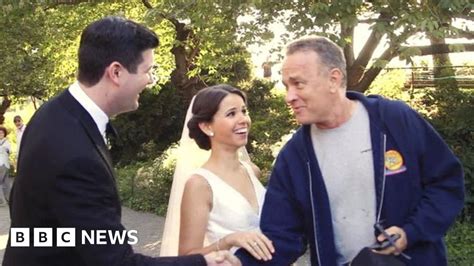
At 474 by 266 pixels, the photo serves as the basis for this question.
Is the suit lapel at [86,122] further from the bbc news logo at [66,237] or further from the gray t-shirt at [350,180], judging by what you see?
the gray t-shirt at [350,180]

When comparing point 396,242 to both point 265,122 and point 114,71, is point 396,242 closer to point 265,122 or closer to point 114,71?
point 114,71

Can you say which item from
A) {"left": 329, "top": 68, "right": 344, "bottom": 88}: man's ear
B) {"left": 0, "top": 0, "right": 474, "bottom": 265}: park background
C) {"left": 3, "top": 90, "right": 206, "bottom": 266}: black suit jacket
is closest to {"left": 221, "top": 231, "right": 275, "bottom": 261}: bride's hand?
{"left": 3, "top": 90, "right": 206, "bottom": 266}: black suit jacket

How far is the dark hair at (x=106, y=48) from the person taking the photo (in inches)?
82.4

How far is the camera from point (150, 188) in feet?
35.6

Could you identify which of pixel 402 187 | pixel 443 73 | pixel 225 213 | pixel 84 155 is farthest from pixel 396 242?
pixel 443 73

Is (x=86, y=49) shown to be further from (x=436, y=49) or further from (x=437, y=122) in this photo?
(x=436, y=49)

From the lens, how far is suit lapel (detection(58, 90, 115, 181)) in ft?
6.67

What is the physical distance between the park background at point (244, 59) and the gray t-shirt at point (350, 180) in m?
2.37

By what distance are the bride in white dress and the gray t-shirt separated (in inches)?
18.2

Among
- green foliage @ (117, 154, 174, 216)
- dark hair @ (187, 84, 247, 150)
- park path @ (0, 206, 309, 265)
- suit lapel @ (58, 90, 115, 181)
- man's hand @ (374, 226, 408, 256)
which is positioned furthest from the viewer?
green foliage @ (117, 154, 174, 216)

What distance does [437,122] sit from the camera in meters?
8.47

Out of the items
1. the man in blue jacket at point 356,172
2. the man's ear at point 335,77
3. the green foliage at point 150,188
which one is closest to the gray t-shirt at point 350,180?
the man in blue jacket at point 356,172

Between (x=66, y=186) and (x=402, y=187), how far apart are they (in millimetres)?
1327

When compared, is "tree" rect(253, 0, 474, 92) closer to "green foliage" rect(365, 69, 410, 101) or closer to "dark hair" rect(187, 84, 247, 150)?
"dark hair" rect(187, 84, 247, 150)
